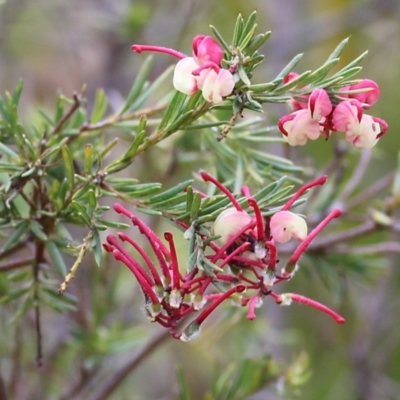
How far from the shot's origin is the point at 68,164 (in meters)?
0.39

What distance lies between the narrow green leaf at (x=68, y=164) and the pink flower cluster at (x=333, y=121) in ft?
0.44

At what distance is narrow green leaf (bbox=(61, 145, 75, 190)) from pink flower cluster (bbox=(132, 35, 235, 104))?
8 centimetres

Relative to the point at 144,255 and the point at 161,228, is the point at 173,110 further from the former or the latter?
the point at 161,228

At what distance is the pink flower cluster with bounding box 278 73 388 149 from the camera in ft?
1.08

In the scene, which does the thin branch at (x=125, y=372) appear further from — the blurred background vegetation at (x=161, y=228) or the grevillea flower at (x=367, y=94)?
the grevillea flower at (x=367, y=94)

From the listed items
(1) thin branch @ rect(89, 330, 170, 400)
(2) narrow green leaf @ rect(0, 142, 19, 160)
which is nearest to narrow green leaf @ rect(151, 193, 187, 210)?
(2) narrow green leaf @ rect(0, 142, 19, 160)

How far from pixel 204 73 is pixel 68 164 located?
112 mm

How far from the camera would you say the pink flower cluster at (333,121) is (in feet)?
1.08

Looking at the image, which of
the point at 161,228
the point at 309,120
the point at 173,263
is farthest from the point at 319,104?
the point at 161,228

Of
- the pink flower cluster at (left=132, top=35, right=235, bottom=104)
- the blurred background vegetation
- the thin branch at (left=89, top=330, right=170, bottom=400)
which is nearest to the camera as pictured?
the pink flower cluster at (left=132, top=35, right=235, bottom=104)

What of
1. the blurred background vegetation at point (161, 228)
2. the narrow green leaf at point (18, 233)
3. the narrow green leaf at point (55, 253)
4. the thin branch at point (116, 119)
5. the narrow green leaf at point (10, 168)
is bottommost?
the blurred background vegetation at point (161, 228)

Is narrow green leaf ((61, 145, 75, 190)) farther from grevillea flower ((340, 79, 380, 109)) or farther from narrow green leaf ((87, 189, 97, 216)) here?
grevillea flower ((340, 79, 380, 109))

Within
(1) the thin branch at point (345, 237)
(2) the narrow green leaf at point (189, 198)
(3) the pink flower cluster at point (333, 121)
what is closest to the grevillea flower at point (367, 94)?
(3) the pink flower cluster at point (333, 121)

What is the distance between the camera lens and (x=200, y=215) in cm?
36
